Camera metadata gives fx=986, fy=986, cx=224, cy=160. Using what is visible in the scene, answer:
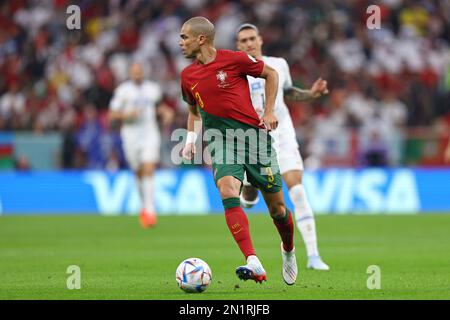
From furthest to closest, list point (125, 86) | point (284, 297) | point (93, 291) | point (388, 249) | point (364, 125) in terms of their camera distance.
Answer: point (364, 125) → point (125, 86) → point (388, 249) → point (93, 291) → point (284, 297)

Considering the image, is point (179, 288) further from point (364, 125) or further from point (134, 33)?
point (134, 33)

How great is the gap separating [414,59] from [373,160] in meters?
5.67

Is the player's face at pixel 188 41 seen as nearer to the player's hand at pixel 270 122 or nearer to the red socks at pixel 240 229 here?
the player's hand at pixel 270 122

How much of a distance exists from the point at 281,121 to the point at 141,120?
7.53 m

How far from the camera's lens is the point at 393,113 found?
79.2 feet

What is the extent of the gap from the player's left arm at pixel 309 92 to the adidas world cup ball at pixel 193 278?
9.91 ft

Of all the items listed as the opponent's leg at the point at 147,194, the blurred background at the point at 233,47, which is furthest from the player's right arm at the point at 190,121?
the blurred background at the point at 233,47

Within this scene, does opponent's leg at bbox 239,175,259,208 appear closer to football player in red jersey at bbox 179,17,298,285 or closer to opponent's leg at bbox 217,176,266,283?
football player in red jersey at bbox 179,17,298,285

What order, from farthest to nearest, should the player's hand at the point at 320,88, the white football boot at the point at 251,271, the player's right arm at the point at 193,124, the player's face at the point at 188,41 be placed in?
the player's hand at the point at 320,88
the player's right arm at the point at 193,124
the player's face at the point at 188,41
the white football boot at the point at 251,271

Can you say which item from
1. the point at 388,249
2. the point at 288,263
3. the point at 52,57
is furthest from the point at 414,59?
the point at 288,263

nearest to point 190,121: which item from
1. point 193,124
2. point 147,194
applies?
point 193,124

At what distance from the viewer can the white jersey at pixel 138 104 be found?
18.4 metres

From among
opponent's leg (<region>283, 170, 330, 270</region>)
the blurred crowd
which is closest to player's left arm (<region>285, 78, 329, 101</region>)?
opponent's leg (<region>283, 170, 330, 270</region>)

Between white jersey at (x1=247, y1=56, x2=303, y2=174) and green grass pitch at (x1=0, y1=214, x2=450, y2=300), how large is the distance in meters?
1.23
